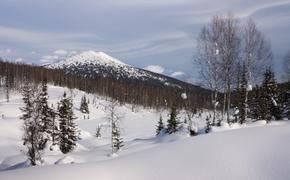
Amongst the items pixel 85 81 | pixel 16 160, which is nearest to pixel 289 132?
pixel 16 160

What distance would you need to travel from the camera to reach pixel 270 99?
41.3 meters

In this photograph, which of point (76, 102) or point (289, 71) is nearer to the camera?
point (289, 71)

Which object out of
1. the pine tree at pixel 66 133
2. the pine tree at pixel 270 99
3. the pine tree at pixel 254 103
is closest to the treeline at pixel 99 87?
the pine tree at pixel 254 103

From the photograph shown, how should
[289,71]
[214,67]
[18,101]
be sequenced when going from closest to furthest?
[214,67] → [289,71] → [18,101]

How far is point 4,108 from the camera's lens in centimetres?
10244

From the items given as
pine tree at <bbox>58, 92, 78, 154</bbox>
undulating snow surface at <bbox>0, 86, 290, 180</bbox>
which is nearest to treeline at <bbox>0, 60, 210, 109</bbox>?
pine tree at <bbox>58, 92, 78, 154</bbox>

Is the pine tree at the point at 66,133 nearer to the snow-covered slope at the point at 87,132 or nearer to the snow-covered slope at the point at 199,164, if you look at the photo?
the snow-covered slope at the point at 87,132

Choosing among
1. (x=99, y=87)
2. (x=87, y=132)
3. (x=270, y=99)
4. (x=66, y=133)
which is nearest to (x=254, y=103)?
(x=270, y=99)

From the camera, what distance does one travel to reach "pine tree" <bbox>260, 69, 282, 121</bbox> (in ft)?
134

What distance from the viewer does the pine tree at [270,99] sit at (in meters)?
40.9

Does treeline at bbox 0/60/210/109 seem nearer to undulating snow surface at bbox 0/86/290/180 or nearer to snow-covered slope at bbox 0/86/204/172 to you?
snow-covered slope at bbox 0/86/204/172

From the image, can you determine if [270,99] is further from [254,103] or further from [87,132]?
[87,132]

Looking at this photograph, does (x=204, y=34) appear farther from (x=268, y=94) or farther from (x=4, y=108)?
(x=4, y=108)

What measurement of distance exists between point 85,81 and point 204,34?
146185 millimetres
